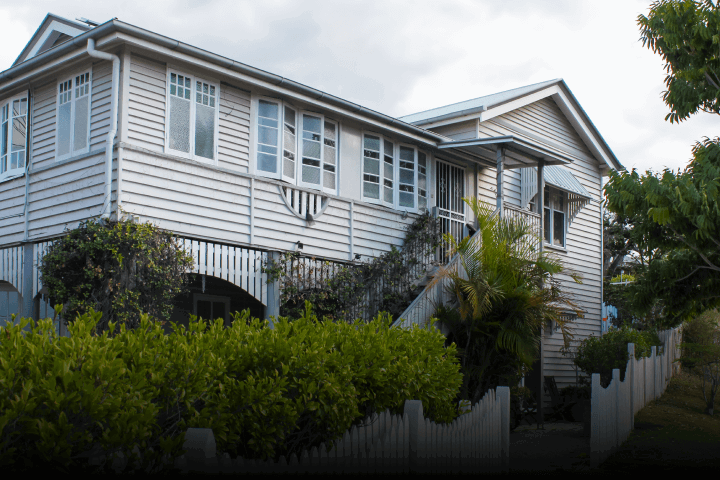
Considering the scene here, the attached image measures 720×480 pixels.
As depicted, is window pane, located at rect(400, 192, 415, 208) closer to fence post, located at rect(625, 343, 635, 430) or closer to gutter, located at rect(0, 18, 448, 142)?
gutter, located at rect(0, 18, 448, 142)

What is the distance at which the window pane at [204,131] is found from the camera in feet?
36.7

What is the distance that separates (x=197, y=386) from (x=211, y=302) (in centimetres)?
1011

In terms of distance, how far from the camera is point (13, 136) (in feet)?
42.2

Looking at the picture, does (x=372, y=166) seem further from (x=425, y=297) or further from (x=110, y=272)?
(x=110, y=272)

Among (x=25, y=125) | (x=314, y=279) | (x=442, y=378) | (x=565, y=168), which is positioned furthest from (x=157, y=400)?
(x=565, y=168)

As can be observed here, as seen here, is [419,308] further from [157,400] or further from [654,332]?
[654,332]

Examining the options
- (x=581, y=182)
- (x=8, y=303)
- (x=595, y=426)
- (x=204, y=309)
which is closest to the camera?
(x=595, y=426)

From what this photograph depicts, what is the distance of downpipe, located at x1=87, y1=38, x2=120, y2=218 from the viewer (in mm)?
9828

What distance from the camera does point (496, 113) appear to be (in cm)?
1672

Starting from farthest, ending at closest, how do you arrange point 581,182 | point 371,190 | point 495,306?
point 581,182 < point 371,190 < point 495,306

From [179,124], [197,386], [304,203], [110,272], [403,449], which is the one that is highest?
[179,124]

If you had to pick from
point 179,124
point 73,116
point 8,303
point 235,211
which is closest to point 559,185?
point 235,211

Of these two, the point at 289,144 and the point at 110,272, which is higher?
the point at 289,144

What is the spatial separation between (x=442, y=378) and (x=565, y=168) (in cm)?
1482
